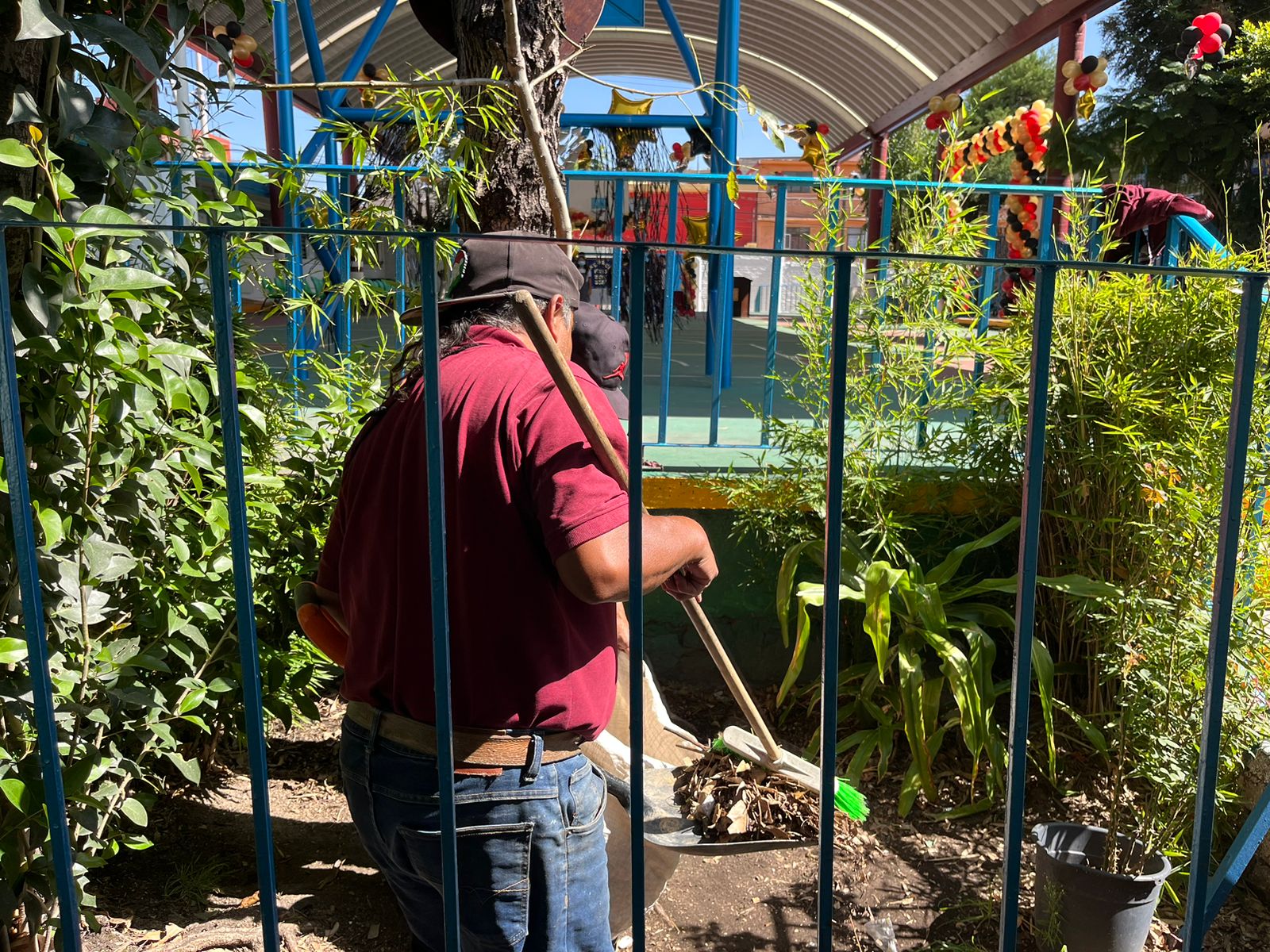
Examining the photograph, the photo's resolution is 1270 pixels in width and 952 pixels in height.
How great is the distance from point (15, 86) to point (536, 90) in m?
1.68

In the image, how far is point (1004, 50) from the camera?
9.37 meters

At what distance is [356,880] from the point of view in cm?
299

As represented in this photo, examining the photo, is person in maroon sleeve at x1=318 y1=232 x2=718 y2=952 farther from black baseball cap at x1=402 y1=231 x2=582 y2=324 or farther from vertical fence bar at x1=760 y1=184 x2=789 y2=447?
vertical fence bar at x1=760 y1=184 x2=789 y2=447

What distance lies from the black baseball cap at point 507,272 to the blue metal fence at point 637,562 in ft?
1.52

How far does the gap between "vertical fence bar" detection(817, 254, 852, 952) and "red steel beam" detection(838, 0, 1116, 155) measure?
7727 millimetres

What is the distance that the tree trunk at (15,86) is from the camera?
1694mm

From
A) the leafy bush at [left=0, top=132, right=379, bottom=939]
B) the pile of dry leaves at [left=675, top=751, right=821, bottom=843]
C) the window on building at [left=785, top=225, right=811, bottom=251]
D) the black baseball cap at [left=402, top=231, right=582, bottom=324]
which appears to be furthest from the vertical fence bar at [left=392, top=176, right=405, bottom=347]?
the pile of dry leaves at [left=675, top=751, right=821, bottom=843]

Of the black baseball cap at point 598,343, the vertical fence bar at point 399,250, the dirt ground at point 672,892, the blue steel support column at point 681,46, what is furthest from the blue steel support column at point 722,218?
the black baseball cap at point 598,343

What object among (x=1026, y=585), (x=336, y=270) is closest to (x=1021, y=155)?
(x=336, y=270)

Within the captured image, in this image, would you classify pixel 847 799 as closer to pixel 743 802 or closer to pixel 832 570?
pixel 743 802

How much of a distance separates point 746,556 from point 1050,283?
9.02 feet

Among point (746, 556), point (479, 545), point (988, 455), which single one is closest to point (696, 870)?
point (746, 556)

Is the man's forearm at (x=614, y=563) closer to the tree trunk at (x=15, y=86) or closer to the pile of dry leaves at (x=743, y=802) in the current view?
the pile of dry leaves at (x=743, y=802)

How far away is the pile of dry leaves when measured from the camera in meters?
2.04
